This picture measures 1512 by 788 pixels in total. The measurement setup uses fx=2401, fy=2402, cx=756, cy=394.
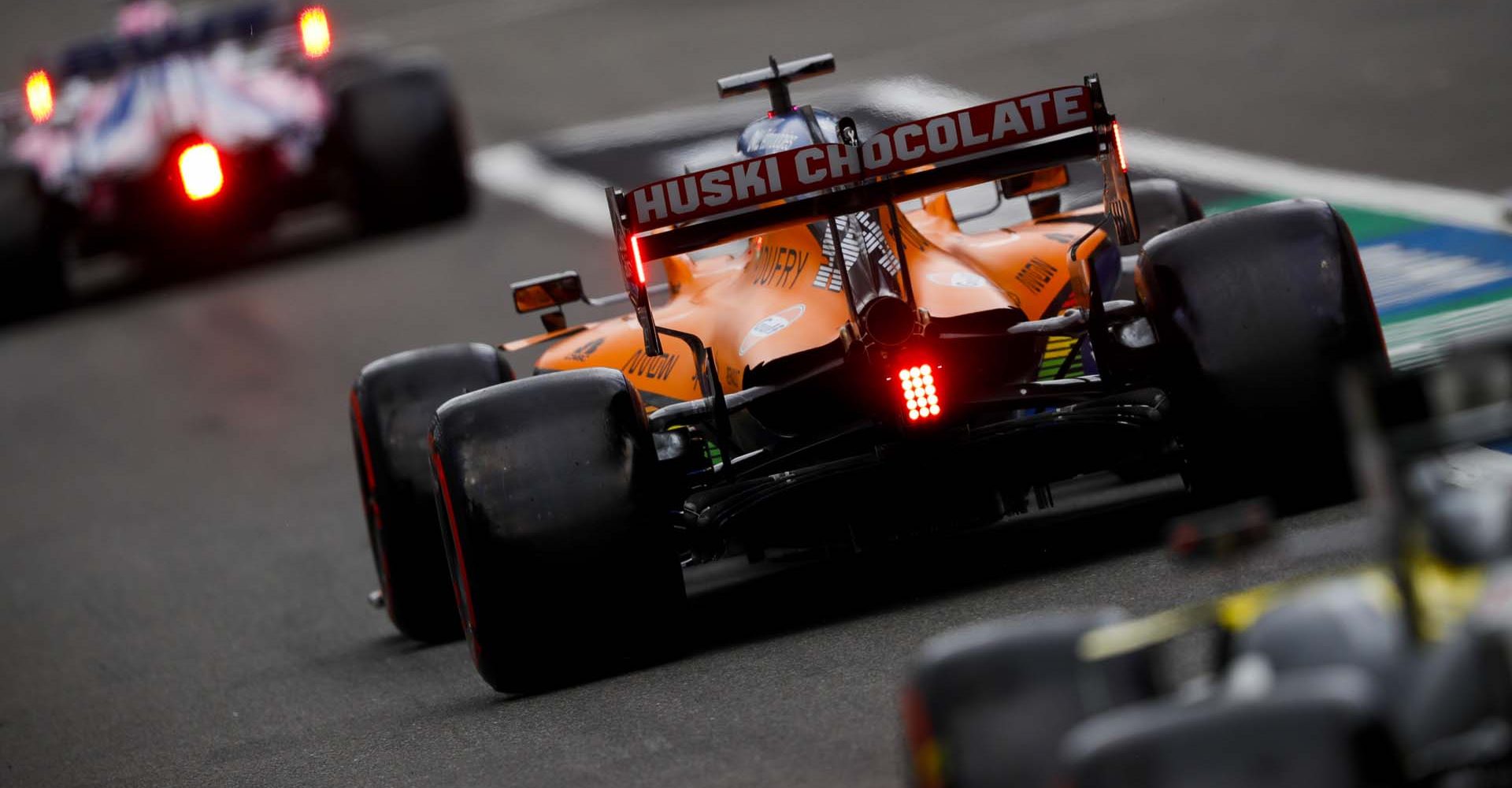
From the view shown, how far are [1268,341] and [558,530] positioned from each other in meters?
2.22

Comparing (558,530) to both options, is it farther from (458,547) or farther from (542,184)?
(542,184)

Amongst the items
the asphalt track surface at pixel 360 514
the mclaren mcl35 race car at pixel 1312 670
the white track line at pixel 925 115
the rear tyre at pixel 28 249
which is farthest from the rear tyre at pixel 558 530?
the rear tyre at pixel 28 249

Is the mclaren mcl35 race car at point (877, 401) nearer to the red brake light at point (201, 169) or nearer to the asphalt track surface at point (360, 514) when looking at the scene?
the asphalt track surface at point (360, 514)

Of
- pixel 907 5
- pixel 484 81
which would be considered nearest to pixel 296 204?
pixel 484 81

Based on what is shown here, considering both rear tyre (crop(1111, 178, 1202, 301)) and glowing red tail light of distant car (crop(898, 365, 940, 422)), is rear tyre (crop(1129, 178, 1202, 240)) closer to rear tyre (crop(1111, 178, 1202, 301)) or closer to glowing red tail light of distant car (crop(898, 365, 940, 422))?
rear tyre (crop(1111, 178, 1202, 301))

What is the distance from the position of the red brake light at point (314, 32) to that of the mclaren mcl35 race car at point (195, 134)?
1cm

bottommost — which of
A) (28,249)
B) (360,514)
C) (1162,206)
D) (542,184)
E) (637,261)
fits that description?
(360,514)

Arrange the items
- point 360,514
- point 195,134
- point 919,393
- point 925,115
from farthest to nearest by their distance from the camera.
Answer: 1. point 925,115
2. point 195,134
3. point 360,514
4. point 919,393

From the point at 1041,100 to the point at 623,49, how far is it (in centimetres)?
1881

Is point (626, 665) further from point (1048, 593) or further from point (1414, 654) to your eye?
point (1414, 654)

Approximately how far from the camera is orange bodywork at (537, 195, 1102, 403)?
7.93 metres

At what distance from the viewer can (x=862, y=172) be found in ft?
24.1

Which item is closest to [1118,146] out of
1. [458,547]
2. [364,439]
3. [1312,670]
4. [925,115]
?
[458,547]

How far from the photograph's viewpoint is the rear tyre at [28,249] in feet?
57.9
